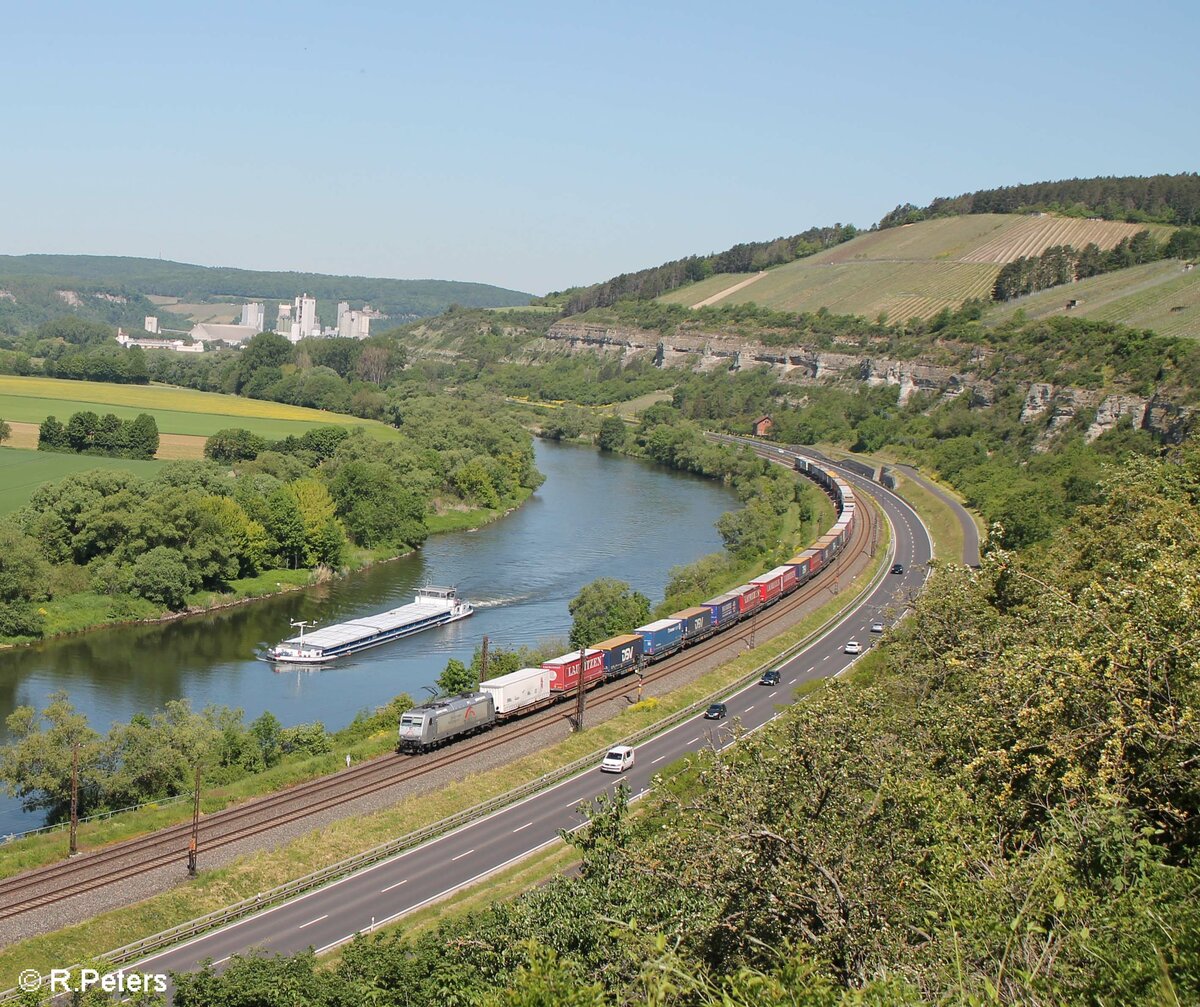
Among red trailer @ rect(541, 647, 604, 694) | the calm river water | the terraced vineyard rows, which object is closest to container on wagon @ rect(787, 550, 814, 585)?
the calm river water

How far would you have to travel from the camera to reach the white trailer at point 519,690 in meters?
30.9

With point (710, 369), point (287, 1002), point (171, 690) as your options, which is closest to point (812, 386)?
point (710, 369)

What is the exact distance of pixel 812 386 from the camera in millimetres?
117938

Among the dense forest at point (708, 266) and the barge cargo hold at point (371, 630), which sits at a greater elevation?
the dense forest at point (708, 266)

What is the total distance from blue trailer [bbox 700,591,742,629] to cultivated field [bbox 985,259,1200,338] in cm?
4890

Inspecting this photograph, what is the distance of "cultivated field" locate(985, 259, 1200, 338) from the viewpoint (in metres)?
84.4

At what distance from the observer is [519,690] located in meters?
31.4

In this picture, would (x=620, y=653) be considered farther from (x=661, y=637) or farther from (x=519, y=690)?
(x=519, y=690)

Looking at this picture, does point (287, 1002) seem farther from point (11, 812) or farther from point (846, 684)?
point (11, 812)

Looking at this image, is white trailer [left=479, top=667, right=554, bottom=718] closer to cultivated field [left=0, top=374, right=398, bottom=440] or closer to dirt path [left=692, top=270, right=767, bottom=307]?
cultivated field [left=0, top=374, right=398, bottom=440]

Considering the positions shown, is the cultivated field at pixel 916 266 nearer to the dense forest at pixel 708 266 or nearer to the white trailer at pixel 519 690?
the dense forest at pixel 708 266

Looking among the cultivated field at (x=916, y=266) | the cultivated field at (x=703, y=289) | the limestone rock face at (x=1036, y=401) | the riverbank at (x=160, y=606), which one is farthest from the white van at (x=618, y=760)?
the cultivated field at (x=703, y=289)

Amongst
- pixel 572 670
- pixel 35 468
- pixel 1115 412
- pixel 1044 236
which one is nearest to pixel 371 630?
pixel 572 670

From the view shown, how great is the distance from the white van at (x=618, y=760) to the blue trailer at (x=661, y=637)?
9611 mm
